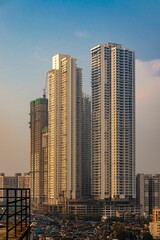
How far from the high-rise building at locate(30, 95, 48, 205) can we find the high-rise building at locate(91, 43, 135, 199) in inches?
115

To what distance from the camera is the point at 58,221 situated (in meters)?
17.0

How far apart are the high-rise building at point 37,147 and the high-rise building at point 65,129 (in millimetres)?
1882

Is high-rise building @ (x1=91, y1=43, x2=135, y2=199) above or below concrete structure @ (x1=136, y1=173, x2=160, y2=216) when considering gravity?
above

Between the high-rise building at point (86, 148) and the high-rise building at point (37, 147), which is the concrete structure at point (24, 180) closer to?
the high-rise building at point (37, 147)

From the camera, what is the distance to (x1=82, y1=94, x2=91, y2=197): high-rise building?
1762 centimetres

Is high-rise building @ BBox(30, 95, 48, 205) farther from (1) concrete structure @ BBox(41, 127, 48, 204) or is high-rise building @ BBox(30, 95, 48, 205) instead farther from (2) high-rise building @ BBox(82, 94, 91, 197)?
(2) high-rise building @ BBox(82, 94, 91, 197)

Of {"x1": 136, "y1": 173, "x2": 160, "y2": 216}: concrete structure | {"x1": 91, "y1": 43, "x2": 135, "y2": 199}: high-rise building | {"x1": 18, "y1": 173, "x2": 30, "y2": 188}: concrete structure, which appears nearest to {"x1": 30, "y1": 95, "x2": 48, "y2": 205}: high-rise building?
{"x1": 18, "y1": 173, "x2": 30, "y2": 188}: concrete structure

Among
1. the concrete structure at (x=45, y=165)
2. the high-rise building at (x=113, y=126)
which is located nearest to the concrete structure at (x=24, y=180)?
the concrete structure at (x=45, y=165)

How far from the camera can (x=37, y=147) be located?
1998 centimetres

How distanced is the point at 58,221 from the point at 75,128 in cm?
305

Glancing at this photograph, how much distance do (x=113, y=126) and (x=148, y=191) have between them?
3.18m

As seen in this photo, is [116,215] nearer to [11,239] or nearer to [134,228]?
[134,228]

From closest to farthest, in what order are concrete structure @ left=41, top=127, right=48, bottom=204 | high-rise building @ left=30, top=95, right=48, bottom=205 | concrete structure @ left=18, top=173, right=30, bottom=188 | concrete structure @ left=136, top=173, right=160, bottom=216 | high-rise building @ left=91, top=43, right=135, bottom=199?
high-rise building @ left=91, top=43, right=135, bottom=199
concrete structure @ left=136, top=173, right=160, bottom=216
concrete structure @ left=41, top=127, right=48, bottom=204
high-rise building @ left=30, top=95, right=48, bottom=205
concrete structure @ left=18, top=173, right=30, bottom=188

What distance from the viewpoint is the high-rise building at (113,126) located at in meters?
16.8
